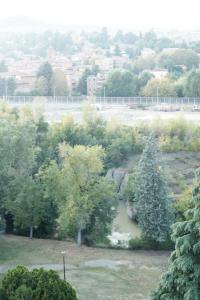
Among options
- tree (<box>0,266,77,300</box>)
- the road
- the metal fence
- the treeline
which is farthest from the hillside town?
tree (<box>0,266,77,300</box>)

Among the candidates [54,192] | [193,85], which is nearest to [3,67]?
[193,85]

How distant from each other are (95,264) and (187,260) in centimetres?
1077

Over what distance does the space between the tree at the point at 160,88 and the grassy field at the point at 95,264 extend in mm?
41567

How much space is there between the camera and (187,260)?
12.0 metres

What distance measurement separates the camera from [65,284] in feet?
51.3

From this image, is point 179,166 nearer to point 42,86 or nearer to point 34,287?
point 34,287

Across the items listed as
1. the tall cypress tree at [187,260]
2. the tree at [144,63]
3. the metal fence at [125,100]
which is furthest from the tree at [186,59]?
the tall cypress tree at [187,260]

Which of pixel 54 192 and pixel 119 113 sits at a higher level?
pixel 119 113

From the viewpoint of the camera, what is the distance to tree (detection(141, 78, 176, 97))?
213ft

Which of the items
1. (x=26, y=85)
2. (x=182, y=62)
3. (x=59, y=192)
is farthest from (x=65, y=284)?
(x=182, y=62)

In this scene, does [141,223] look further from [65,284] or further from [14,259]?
[65,284]

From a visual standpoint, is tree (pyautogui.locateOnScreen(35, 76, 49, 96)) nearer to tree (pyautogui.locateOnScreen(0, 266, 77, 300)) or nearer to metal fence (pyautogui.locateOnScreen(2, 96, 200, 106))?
metal fence (pyautogui.locateOnScreen(2, 96, 200, 106))

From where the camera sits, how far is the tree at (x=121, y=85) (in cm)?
6738

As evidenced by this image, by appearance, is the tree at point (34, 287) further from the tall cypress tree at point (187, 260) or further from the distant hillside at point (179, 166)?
the distant hillside at point (179, 166)
